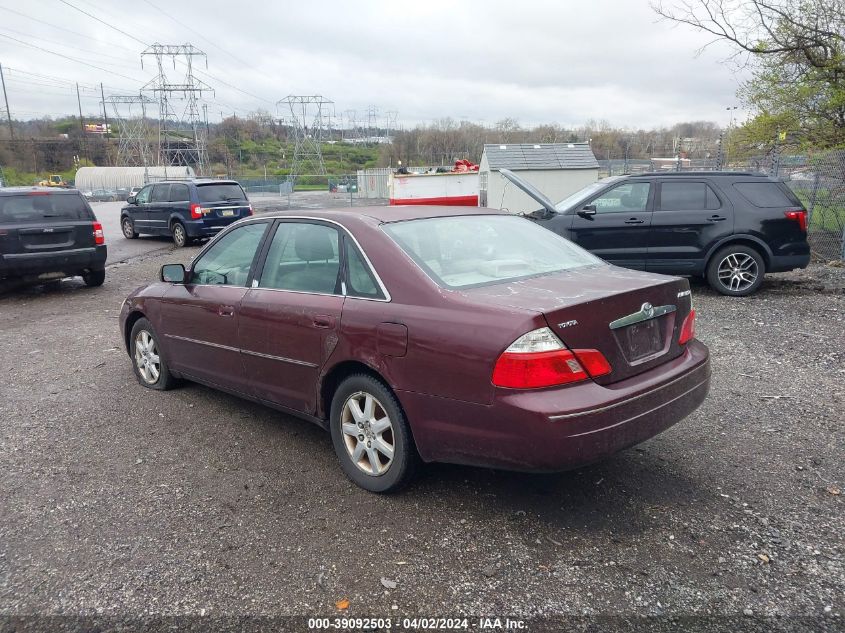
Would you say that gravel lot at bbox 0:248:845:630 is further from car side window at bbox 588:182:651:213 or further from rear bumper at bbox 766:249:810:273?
car side window at bbox 588:182:651:213

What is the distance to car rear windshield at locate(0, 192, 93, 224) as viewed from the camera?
32.7ft

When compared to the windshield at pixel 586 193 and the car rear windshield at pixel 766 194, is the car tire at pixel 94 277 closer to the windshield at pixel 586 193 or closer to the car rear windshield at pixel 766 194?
the windshield at pixel 586 193

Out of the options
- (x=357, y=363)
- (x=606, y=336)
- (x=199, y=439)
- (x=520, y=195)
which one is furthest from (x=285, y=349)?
(x=520, y=195)

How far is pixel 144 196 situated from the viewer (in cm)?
1842

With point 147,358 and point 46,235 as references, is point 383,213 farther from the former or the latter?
point 46,235

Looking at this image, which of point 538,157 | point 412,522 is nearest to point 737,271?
point 412,522

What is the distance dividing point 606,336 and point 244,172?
313ft

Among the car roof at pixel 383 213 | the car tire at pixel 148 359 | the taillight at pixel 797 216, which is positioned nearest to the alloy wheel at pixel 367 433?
the car roof at pixel 383 213

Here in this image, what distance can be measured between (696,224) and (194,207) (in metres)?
12.6

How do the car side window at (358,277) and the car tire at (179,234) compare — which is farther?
the car tire at (179,234)

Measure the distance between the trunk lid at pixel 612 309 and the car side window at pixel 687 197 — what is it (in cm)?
590

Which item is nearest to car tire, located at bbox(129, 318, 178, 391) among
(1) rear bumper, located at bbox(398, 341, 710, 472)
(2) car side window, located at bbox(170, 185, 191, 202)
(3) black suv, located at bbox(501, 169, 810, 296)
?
(1) rear bumper, located at bbox(398, 341, 710, 472)

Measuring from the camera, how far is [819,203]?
39.7 ft

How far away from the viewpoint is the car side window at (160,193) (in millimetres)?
17609
